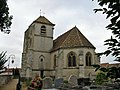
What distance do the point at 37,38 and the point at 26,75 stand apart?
8.56m

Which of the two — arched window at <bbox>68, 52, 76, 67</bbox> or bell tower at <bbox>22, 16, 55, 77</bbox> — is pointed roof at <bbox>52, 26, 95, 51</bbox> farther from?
bell tower at <bbox>22, 16, 55, 77</bbox>

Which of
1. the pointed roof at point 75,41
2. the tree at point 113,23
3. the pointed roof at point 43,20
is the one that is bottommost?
the tree at point 113,23

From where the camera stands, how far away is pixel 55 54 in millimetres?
38562

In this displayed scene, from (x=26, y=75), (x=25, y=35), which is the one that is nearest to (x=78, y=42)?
(x=26, y=75)

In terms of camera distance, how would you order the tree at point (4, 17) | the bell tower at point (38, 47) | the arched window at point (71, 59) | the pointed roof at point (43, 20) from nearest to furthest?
the tree at point (4, 17) → the arched window at point (71, 59) → the bell tower at point (38, 47) → the pointed roof at point (43, 20)

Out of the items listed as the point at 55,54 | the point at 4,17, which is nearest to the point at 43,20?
the point at 55,54

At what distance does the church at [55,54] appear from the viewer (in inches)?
1337

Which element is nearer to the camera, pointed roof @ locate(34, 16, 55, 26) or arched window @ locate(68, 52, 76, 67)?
arched window @ locate(68, 52, 76, 67)

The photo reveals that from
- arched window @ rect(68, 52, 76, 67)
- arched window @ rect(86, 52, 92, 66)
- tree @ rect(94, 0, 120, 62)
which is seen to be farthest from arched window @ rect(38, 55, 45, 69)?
tree @ rect(94, 0, 120, 62)

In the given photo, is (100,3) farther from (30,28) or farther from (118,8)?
(30,28)

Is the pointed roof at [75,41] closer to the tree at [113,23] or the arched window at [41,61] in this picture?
the arched window at [41,61]

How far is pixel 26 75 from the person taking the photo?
37500mm

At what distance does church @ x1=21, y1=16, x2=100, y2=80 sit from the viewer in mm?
33969

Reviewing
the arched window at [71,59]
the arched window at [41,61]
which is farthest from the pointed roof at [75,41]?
the arched window at [41,61]
